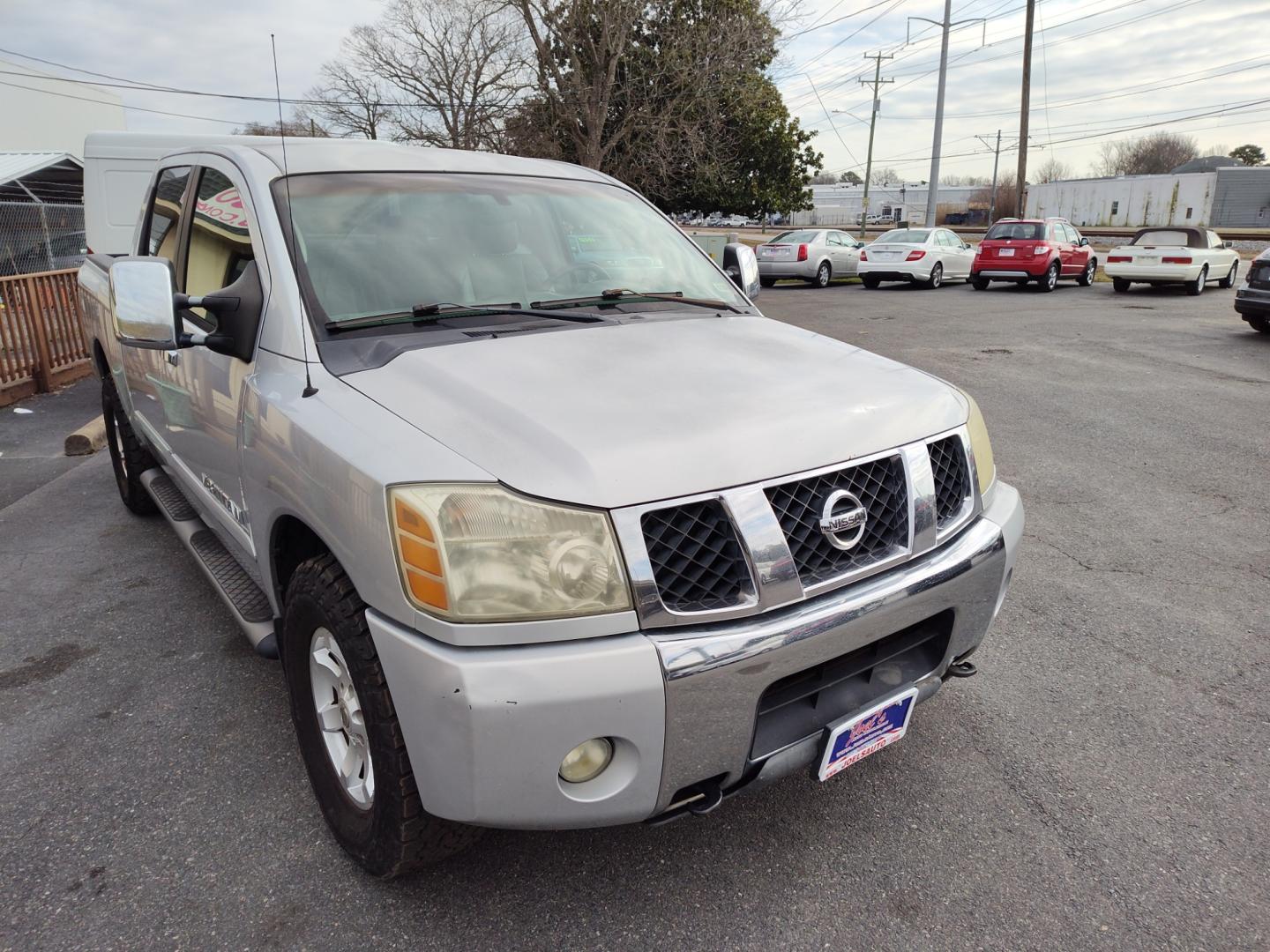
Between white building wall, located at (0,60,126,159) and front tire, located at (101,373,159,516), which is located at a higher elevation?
white building wall, located at (0,60,126,159)

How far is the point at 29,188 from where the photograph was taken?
71.7 ft

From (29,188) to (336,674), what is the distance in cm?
2570

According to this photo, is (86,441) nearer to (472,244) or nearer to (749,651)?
(472,244)

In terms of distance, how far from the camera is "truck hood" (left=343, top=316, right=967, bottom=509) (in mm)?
1826

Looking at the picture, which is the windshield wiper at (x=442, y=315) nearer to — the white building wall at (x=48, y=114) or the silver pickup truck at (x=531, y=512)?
the silver pickup truck at (x=531, y=512)

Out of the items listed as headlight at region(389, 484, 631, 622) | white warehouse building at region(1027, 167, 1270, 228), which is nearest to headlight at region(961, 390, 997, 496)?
headlight at region(389, 484, 631, 622)

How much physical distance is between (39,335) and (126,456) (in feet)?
17.1

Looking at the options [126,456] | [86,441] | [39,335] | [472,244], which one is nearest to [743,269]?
[472,244]

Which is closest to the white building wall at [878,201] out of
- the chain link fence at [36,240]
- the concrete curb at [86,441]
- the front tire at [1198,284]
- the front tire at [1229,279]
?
the front tire at [1229,279]

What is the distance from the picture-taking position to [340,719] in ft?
7.43

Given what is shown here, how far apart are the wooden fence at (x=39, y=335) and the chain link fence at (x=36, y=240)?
256 inches

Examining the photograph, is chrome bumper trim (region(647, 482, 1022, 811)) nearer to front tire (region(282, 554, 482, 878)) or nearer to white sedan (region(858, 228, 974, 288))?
front tire (region(282, 554, 482, 878))

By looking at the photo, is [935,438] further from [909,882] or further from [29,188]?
[29,188]

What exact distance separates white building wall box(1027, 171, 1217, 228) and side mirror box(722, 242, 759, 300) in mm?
76578
